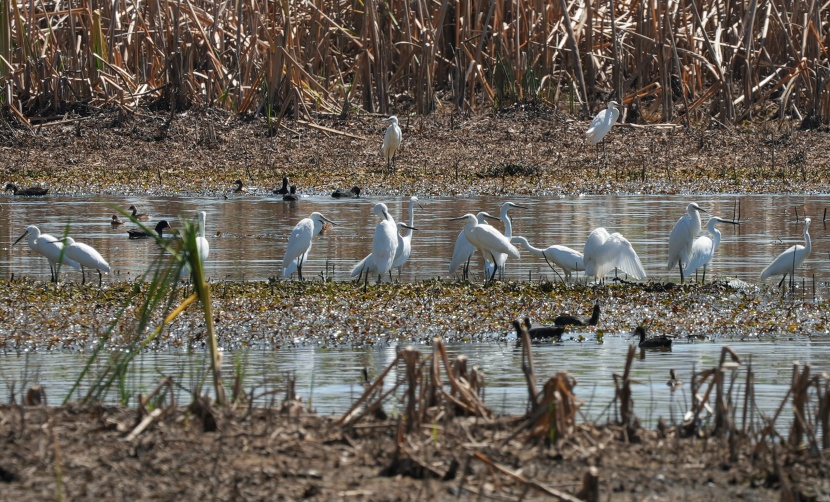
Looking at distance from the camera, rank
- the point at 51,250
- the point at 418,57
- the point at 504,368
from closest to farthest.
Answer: the point at 504,368 → the point at 51,250 → the point at 418,57

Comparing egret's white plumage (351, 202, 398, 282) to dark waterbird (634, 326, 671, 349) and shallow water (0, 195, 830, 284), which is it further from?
dark waterbird (634, 326, 671, 349)

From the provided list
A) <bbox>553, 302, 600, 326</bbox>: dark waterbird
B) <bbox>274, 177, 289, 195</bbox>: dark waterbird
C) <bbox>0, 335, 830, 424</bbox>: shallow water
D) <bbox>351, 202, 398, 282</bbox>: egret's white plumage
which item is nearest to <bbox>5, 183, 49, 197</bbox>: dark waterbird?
<bbox>274, 177, 289, 195</bbox>: dark waterbird

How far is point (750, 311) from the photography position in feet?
31.7

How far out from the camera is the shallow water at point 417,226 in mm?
12586

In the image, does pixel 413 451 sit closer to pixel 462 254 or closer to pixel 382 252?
pixel 382 252

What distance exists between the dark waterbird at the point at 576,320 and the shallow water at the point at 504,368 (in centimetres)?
27

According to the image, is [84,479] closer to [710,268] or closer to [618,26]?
[710,268]

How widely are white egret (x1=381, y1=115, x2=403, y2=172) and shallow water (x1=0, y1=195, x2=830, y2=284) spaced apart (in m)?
2.08

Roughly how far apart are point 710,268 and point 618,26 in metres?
12.8

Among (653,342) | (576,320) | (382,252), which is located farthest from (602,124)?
(653,342)

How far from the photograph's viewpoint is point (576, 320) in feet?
29.7

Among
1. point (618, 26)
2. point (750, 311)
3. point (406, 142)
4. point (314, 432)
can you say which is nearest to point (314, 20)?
point (406, 142)

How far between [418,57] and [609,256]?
1376 centimetres

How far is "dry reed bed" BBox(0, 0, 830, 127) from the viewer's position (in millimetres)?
23312
